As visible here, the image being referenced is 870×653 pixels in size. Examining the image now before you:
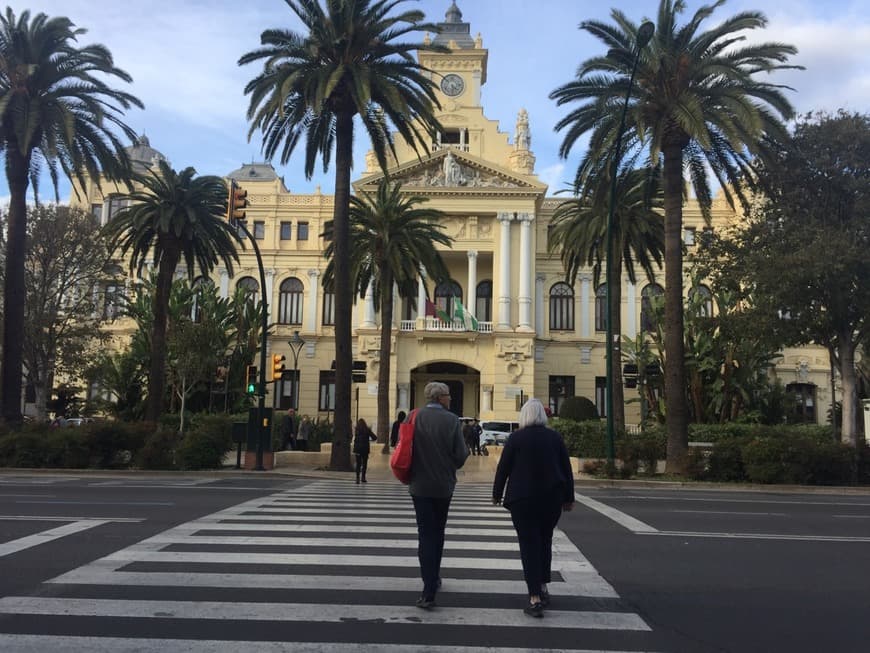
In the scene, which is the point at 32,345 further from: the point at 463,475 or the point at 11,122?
the point at 463,475

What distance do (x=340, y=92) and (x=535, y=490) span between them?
1995 cm

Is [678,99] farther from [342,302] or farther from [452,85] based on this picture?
[452,85]

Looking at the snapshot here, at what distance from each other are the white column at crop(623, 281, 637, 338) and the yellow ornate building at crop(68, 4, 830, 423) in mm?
98

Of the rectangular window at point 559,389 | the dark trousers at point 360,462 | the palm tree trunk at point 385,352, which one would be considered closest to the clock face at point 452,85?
the rectangular window at point 559,389

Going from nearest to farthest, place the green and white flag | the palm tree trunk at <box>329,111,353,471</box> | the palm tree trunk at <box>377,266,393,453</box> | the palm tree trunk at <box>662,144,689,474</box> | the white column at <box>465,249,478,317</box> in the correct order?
the palm tree trunk at <box>662,144,689,474</box> → the palm tree trunk at <box>329,111,353,471</box> → the palm tree trunk at <box>377,266,393,453</box> → the green and white flag → the white column at <box>465,249,478,317</box>

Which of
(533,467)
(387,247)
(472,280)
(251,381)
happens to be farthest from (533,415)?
(472,280)

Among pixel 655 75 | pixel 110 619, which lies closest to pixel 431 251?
pixel 655 75

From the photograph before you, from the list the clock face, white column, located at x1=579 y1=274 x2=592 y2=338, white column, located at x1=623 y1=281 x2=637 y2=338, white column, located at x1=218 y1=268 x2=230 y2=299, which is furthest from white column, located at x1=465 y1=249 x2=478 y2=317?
white column, located at x1=218 y1=268 x2=230 y2=299

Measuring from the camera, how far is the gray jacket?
651 centimetres

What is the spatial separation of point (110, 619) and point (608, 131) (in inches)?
861

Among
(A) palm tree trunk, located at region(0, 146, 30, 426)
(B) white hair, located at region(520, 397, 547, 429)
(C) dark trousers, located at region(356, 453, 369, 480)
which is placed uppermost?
(A) palm tree trunk, located at region(0, 146, 30, 426)

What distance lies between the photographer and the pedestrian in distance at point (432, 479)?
21.2 ft

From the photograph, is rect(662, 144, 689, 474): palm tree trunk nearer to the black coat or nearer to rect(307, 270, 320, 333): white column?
the black coat

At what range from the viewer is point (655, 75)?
2309 cm
